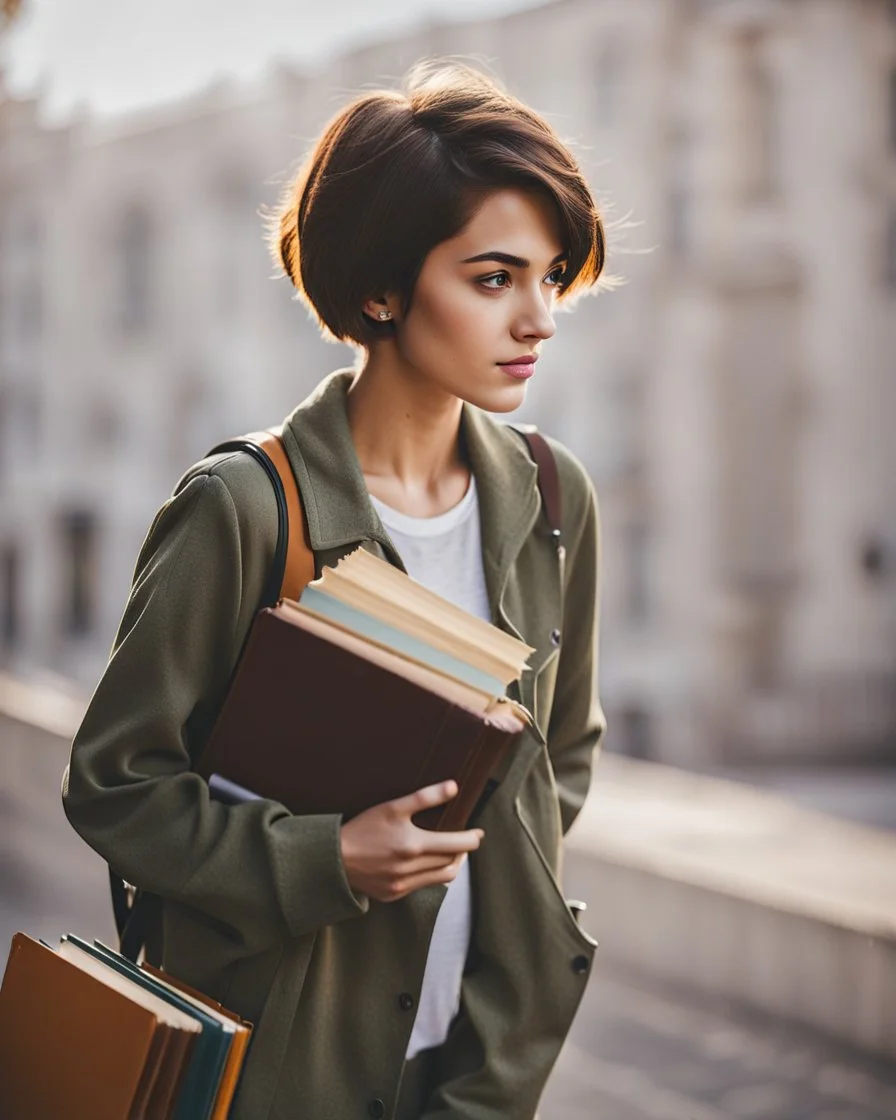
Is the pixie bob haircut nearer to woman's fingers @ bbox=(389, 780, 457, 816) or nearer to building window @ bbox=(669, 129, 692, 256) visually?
woman's fingers @ bbox=(389, 780, 457, 816)

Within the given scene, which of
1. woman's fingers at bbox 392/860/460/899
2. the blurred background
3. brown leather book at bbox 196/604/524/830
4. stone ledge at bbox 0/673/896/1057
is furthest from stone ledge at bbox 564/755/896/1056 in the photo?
the blurred background

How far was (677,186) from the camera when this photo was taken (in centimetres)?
2855

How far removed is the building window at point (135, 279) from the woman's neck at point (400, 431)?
28.9m

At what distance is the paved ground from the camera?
3.96 meters

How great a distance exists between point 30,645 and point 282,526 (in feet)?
94.7

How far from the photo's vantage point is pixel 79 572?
30.1m

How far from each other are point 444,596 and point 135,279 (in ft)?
96.3

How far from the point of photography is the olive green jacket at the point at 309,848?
170 cm

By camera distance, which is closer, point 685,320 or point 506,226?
point 506,226

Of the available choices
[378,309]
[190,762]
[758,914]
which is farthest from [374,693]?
[758,914]

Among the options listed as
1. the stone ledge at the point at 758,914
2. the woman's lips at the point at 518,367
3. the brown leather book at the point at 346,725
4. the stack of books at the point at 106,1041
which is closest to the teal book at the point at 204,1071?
the stack of books at the point at 106,1041

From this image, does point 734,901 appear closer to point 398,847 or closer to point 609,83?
point 398,847

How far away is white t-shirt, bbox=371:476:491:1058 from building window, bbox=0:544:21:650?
29225mm

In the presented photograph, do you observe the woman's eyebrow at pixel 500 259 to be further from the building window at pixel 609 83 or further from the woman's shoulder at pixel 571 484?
the building window at pixel 609 83
